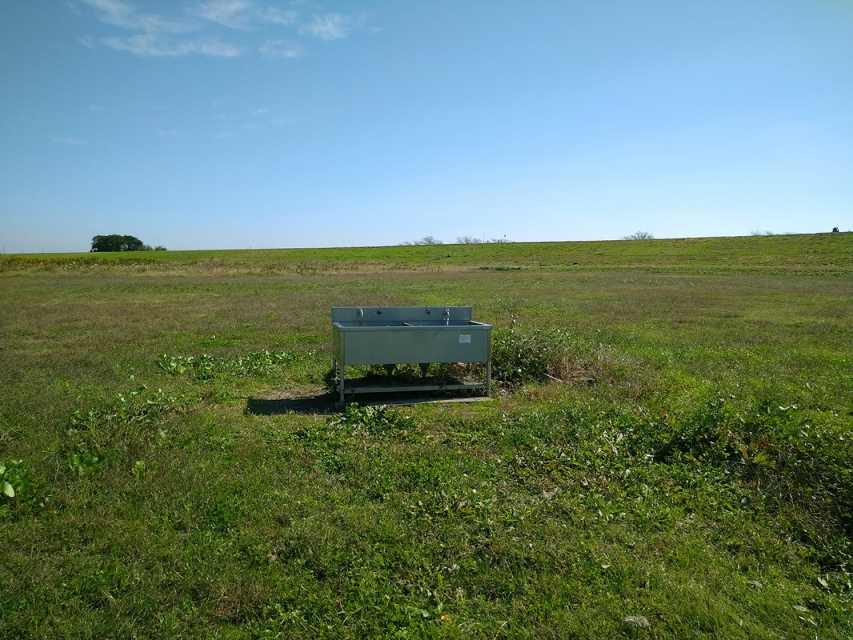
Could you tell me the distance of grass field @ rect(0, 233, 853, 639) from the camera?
9.75 feet

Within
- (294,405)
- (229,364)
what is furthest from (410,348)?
(229,364)

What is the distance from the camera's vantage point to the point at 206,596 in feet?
10.1

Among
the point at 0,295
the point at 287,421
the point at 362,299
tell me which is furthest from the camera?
the point at 0,295

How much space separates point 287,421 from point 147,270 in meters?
40.7

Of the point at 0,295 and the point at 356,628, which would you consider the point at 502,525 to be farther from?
the point at 0,295

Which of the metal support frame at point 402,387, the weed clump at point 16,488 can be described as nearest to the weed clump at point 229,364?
the metal support frame at point 402,387

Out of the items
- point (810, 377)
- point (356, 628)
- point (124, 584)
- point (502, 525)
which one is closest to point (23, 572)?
point (124, 584)

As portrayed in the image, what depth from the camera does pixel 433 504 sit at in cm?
409

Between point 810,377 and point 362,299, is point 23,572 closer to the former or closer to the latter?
point 810,377

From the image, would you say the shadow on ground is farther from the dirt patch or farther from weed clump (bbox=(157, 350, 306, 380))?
weed clump (bbox=(157, 350, 306, 380))

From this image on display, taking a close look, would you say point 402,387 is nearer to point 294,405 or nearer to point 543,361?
point 294,405

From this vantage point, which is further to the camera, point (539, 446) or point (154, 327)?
point (154, 327)

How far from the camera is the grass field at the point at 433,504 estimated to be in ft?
9.75

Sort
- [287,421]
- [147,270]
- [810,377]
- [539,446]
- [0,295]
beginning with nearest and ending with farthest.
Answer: [539,446] < [287,421] < [810,377] < [0,295] < [147,270]
